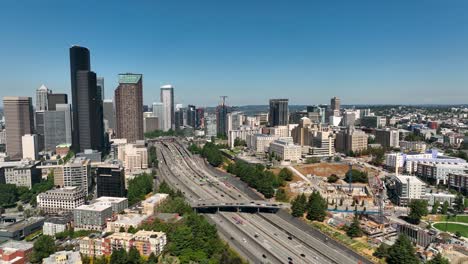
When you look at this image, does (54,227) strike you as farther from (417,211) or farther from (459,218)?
(459,218)

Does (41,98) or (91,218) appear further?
(41,98)

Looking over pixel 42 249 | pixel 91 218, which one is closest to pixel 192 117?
pixel 91 218

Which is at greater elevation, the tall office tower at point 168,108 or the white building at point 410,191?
the tall office tower at point 168,108

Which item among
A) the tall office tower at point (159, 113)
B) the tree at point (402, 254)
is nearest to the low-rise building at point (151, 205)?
the tree at point (402, 254)

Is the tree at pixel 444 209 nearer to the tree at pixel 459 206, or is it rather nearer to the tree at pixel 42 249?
the tree at pixel 459 206

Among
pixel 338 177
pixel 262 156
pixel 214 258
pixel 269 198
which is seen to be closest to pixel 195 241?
pixel 214 258

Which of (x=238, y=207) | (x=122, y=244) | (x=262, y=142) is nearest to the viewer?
(x=122, y=244)

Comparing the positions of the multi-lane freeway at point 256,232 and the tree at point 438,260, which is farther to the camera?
the multi-lane freeway at point 256,232
